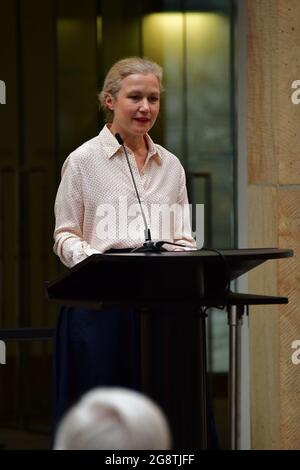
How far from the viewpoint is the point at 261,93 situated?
16.7 feet

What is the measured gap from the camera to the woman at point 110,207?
3.45m

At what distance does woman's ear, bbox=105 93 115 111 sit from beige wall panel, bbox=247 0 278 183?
1.65m

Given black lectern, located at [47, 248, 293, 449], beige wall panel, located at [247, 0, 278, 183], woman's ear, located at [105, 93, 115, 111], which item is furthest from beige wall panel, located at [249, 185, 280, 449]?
black lectern, located at [47, 248, 293, 449]

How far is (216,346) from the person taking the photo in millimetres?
5531

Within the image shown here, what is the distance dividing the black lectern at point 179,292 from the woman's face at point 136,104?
67 cm

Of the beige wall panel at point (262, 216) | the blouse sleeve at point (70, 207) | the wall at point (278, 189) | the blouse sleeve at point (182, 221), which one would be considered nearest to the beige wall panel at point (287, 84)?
the wall at point (278, 189)

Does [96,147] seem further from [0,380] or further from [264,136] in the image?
[0,380]

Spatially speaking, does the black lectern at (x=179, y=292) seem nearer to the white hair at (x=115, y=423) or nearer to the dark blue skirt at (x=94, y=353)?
the dark blue skirt at (x=94, y=353)

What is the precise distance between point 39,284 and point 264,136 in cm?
134

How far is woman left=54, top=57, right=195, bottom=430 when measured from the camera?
11.3 feet

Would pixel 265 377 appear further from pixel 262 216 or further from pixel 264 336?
pixel 262 216

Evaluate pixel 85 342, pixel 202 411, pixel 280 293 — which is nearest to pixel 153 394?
pixel 202 411

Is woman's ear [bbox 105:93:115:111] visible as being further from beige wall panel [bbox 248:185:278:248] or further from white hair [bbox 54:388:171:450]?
white hair [bbox 54:388:171:450]

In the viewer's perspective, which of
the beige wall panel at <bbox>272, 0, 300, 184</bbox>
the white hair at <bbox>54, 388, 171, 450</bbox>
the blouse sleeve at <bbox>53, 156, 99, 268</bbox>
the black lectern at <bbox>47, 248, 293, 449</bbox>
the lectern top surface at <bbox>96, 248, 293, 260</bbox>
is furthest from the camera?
the beige wall panel at <bbox>272, 0, 300, 184</bbox>
